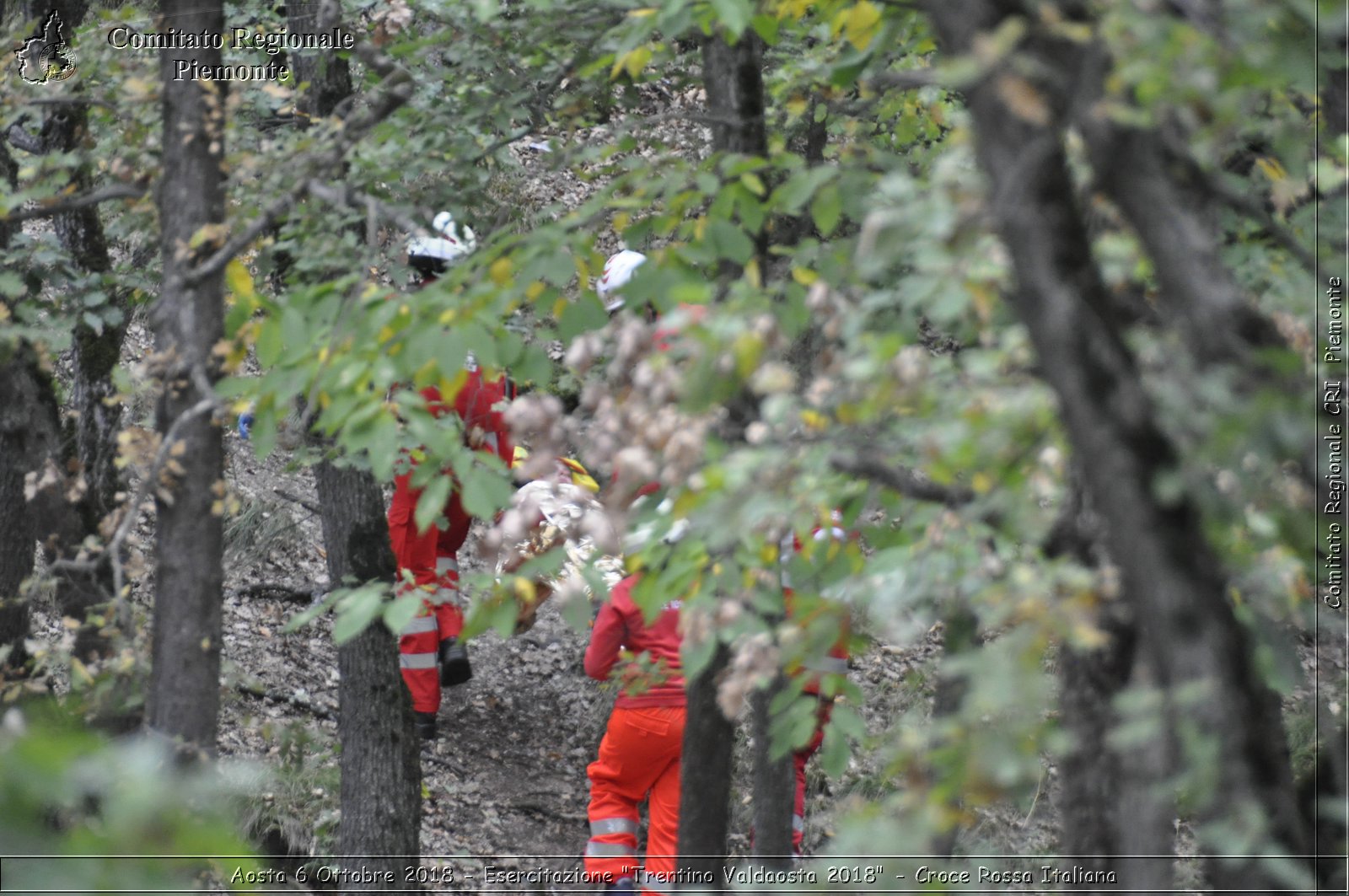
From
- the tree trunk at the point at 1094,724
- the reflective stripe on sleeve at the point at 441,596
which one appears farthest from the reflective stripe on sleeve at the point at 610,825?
the tree trunk at the point at 1094,724

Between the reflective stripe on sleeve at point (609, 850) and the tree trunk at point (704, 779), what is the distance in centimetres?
165

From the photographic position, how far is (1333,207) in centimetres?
306

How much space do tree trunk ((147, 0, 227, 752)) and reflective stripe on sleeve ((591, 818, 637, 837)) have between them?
9.58 ft

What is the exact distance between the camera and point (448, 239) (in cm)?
374

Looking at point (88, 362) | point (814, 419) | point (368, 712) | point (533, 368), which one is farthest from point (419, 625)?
point (814, 419)

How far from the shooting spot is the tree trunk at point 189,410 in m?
2.90

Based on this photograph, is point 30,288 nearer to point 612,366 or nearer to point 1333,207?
point 612,366

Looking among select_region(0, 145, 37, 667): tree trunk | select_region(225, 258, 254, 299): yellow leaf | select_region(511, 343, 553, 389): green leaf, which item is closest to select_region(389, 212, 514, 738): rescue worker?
select_region(0, 145, 37, 667): tree trunk

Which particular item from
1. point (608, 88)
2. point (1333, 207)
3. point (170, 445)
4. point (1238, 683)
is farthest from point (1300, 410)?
point (608, 88)

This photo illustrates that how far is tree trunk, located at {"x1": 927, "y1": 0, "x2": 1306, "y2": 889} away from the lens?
1.66 meters

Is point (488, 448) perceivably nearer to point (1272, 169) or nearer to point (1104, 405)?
point (1272, 169)

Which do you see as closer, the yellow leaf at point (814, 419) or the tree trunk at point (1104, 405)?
the tree trunk at point (1104, 405)

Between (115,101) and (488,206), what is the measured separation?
137 centimetres

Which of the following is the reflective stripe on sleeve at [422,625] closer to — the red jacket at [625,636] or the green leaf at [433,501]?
A: the red jacket at [625,636]
